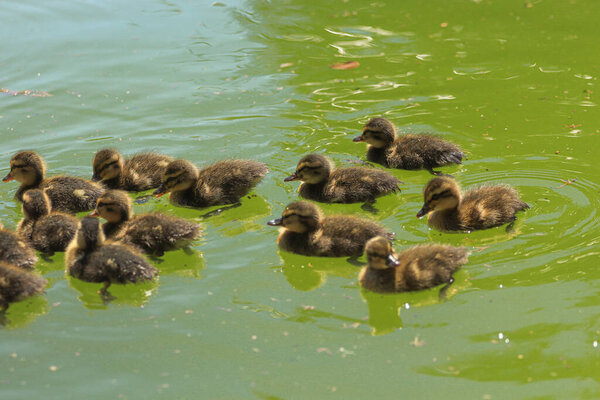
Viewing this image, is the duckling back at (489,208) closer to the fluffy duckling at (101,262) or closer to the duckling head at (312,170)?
the duckling head at (312,170)

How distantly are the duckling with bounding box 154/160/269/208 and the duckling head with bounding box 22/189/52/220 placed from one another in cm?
87

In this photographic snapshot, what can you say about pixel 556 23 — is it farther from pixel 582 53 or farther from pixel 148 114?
pixel 148 114

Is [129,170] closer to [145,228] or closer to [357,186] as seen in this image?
[145,228]

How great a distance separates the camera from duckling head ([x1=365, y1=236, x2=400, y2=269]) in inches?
176

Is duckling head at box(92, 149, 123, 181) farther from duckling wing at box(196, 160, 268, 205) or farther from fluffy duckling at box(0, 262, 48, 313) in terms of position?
fluffy duckling at box(0, 262, 48, 313)

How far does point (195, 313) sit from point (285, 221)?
0.93m

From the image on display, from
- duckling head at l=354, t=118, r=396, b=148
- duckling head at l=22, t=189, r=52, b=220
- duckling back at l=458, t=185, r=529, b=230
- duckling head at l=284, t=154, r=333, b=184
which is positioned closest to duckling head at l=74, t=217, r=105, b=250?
duckling head at l=22, t=189, r=52, b=220

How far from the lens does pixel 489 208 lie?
5.24m

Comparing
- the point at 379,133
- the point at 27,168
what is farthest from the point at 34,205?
the point at 379,133

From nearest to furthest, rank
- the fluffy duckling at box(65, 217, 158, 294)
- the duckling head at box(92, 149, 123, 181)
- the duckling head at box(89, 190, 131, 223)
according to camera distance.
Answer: the fluffy duckling at box(65, 217, 158, 294), the duckling head at box(89, 190, 131, 223), the duckling head at box(92, 149, 123, 181)

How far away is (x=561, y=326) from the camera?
420 centimetres

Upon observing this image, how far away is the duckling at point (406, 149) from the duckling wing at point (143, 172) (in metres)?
1.56

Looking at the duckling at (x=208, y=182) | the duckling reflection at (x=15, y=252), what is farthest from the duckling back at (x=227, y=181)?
the duckling reflection at (x=15, y=252)

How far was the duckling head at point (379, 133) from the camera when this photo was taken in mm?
6273
